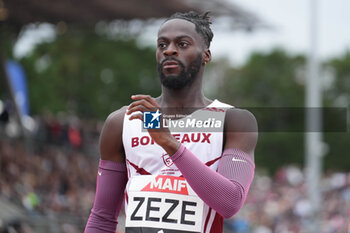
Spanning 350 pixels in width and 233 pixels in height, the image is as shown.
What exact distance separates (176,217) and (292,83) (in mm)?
53308

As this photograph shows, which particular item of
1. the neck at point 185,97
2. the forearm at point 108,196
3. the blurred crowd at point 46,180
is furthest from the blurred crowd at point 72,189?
the neck at point 185,97

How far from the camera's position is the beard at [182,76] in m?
2.82

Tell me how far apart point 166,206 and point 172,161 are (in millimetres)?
211

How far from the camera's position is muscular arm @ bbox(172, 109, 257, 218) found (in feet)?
8.25

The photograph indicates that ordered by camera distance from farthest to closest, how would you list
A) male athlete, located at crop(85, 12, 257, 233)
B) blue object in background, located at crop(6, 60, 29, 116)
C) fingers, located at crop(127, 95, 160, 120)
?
1. blue object in background, located at crop(6, 60, 29, 116)
2. male athlete, located at crop(85, 12, 257, 233)
3. fingers, located at crop(127, 95, 160, 120)

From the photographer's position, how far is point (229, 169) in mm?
2703

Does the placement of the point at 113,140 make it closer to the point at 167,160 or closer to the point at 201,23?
the point at 167,160

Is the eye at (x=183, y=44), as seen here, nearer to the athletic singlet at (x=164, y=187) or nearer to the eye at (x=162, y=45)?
the eye at (x=162, y=45)

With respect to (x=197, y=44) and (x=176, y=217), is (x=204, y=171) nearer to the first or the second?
(x=176, y=217)

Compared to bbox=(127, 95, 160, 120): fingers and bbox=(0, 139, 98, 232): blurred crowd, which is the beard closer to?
bbox=(127, 95, 160, 120): fingers

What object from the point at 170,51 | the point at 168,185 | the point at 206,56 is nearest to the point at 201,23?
the point at 206,56

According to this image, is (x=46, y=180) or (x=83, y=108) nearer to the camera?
(x=46, y=180)

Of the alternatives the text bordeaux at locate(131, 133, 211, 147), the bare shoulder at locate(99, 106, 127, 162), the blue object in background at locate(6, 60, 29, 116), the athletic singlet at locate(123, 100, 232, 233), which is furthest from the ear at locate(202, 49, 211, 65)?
the blue object in background at locate(6, 60, 29, 116)

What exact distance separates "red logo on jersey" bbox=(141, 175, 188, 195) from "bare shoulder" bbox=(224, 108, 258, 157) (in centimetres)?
26
